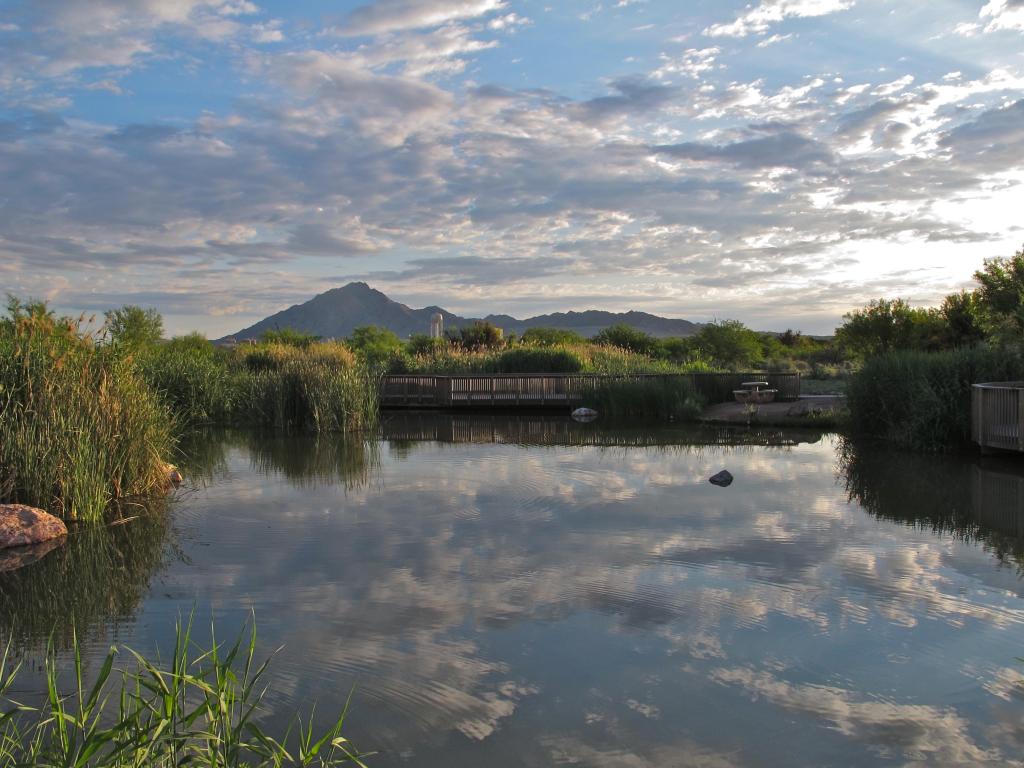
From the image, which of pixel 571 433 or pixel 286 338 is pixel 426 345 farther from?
pixel 571 433

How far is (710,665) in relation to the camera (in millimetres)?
4523

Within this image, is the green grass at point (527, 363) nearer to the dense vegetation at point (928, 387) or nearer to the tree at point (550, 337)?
the tree at point (550, 337)

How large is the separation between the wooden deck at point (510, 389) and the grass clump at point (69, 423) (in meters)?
12.6

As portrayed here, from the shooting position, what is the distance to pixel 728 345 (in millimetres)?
34688

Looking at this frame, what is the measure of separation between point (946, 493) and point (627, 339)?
26375mm

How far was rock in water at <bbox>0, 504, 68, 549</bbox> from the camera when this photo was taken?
23.9 ft

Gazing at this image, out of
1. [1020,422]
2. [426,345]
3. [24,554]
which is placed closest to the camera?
[24,554]

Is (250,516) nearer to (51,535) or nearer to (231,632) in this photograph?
(51,535)

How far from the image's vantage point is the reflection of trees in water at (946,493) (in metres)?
7.67

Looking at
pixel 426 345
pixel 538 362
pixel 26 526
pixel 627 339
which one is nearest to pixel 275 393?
pixel 538 362

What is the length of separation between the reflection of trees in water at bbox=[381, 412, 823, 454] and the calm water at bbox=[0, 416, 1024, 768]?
4.19m

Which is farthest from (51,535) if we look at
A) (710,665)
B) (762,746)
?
(762,746)

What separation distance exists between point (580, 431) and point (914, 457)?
6.15 meters

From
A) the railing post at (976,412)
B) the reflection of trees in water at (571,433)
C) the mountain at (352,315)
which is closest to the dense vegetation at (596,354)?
the reflection of trees in water at (571,433)
